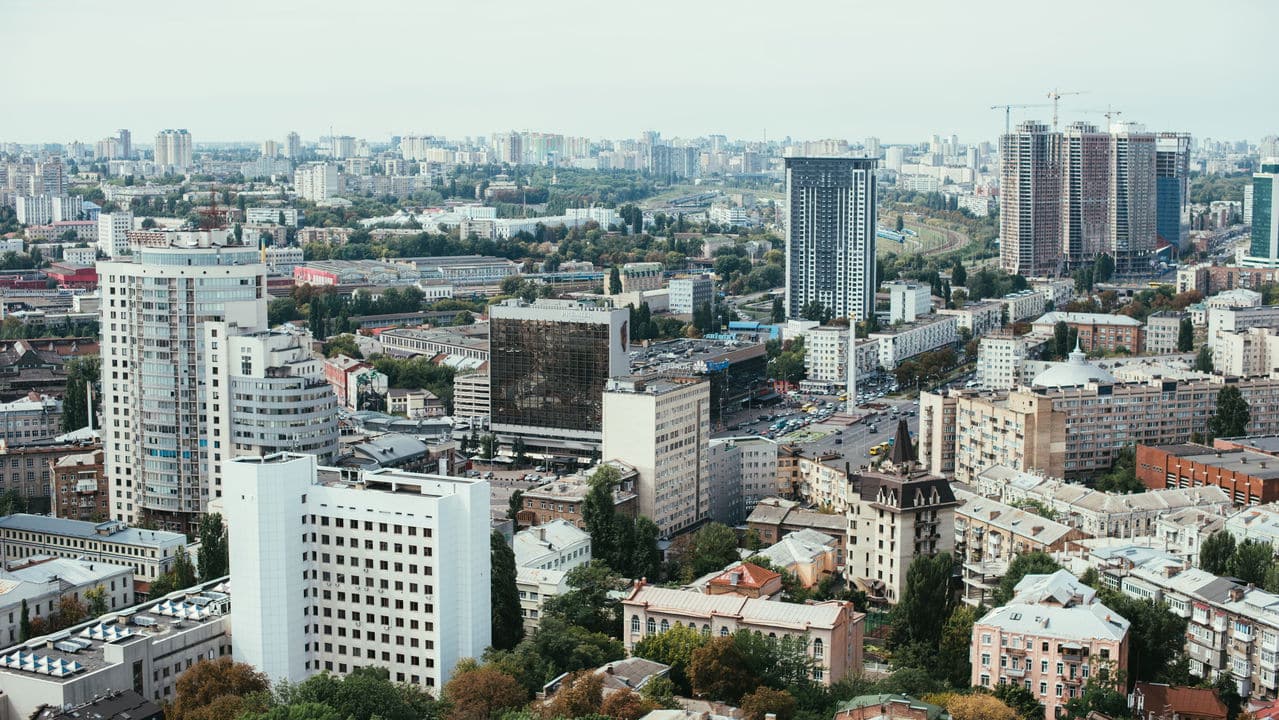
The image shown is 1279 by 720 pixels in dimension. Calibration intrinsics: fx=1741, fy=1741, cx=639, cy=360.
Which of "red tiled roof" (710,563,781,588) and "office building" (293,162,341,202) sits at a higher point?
"office building" (293,162,341,202)

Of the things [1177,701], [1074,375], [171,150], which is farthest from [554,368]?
[171,150]

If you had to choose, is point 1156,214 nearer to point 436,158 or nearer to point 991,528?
point 991,528

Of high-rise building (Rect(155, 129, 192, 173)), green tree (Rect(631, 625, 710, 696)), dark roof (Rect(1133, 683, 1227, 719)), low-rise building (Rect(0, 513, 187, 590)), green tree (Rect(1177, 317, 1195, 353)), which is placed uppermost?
high-rise building (Rect(155, 129, 192, 173))

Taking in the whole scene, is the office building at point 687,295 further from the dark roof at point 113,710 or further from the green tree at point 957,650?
the dark roof at point 113,710

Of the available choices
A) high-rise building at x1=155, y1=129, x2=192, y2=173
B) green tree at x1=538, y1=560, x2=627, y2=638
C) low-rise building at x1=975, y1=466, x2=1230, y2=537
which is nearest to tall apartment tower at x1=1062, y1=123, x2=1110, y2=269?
low-rise building at x1=975, y1=466, x2=1230, y2=537

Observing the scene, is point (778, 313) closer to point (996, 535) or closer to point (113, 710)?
point (996, 535)

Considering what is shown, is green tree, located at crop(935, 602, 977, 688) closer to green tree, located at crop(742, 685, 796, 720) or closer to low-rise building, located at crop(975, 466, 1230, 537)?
green tree, located at crop(742, 685, 796, 720)

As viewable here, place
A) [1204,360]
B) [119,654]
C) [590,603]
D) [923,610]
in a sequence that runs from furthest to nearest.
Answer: [1204,360]
[923,610]
[590,603]
[119,654]
